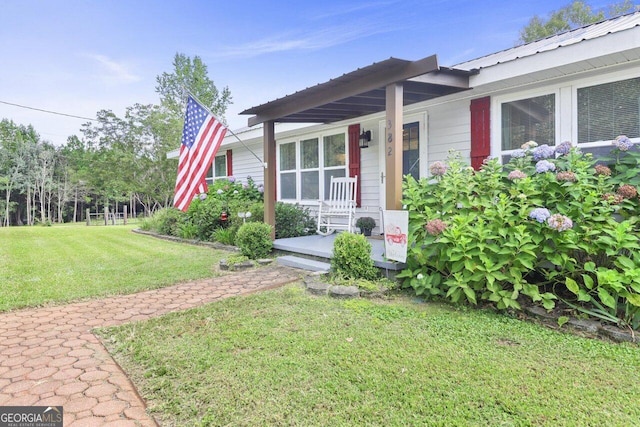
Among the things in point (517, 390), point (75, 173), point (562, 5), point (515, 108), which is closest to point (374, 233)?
point (515, 108)

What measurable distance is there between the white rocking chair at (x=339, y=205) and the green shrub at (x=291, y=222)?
1.01 feet

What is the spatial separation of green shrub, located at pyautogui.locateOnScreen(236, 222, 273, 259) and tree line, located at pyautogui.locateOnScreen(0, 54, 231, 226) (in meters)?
12.4

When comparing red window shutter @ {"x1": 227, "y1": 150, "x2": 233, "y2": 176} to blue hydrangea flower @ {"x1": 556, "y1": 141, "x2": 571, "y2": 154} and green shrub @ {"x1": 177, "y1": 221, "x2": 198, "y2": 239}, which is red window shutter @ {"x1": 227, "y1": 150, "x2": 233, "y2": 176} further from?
blue hydrangea flower @ {"x1": 556, "y1": 141, "x2": 571, "y2": 154}

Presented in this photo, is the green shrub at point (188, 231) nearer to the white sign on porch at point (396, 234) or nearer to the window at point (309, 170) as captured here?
the window at point (309, 170)

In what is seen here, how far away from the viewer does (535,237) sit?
3.07 metres

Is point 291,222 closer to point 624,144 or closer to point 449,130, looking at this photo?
point 449,130

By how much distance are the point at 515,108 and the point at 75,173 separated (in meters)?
29.7

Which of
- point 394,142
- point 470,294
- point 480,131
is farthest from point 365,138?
point 470,294

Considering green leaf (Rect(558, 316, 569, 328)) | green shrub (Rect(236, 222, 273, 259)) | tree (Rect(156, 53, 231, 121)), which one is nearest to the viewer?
green leaf (Rect(558, 316, 569, 328))

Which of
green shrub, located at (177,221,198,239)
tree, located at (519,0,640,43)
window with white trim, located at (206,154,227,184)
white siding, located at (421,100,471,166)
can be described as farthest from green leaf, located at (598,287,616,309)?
tree, located at (519,0,640,43)

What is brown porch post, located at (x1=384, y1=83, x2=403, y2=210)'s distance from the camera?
4082 mm

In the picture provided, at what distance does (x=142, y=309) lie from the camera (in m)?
3.52

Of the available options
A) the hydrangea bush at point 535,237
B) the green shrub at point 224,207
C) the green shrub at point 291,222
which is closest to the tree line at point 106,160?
the green shrub at point 224,207

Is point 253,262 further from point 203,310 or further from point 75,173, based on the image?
point 75,173
